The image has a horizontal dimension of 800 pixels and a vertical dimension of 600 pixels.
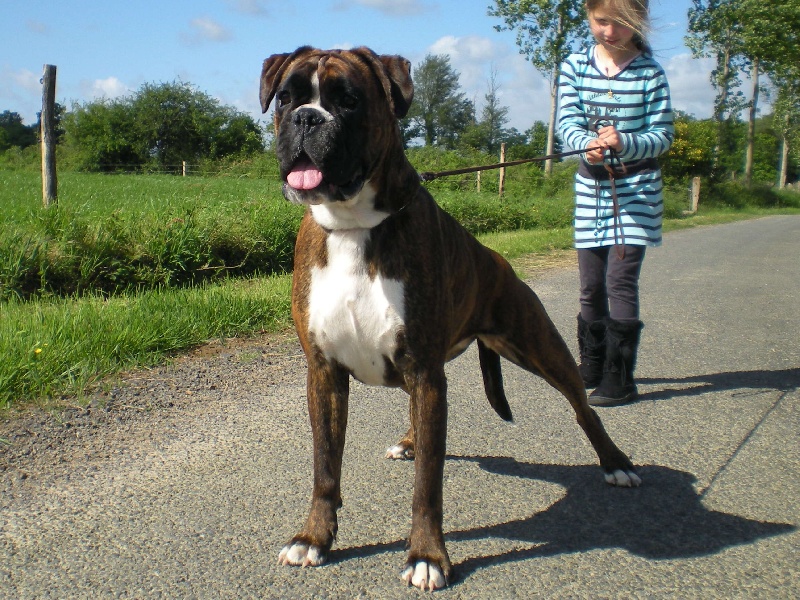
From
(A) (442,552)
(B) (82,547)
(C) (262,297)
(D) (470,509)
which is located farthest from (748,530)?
(C) (262,297)

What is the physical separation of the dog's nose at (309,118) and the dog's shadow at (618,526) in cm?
140

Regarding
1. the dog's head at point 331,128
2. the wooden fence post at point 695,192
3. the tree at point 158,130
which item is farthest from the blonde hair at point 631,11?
the tree at point 158,130

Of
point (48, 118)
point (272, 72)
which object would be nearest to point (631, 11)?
point (272, 72)

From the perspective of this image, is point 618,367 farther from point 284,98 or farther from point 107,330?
point 107,330

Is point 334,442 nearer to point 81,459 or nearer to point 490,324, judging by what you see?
point 490,324

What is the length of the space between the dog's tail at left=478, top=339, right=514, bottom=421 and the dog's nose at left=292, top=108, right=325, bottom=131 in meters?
1.48

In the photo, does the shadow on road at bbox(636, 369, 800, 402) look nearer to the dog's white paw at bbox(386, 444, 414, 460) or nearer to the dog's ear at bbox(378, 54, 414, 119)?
the dog's white paw at bbox(386, 444, 414, 460)

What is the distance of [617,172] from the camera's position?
4.50m

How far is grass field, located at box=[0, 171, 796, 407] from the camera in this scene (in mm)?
4457

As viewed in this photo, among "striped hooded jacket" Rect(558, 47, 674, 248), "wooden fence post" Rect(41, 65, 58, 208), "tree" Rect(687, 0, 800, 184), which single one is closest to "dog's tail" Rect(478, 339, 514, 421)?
"striped hooded jacket" Rect(558, 47, 674, 248)

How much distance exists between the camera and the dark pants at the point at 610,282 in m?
4.48

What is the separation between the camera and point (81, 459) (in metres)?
3.38

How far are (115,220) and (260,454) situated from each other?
5.03 meters

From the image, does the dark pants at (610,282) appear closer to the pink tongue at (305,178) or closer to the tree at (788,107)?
the pink tongue at (305,178)
